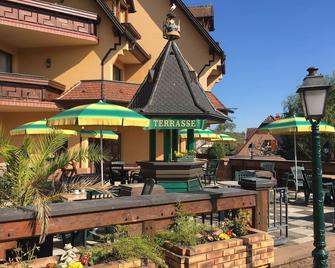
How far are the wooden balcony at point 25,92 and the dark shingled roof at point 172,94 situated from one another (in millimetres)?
7475

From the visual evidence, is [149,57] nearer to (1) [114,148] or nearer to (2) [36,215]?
(1) [114,148]

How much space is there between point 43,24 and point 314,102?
14.1 meters

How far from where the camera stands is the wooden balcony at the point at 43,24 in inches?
617

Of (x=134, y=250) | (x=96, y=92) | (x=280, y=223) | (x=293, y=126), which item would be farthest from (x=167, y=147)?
(x=96, y=92)

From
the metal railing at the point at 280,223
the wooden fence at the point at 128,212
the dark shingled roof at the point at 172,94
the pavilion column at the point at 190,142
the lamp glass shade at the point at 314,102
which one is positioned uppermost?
the dark shingled roof at the point at 172,94

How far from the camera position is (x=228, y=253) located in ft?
14.9

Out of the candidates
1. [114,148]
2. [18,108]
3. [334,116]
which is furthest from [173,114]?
[334,116]

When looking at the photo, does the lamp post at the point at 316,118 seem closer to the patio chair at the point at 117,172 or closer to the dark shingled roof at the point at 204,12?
the patio chair at the point at 117,172

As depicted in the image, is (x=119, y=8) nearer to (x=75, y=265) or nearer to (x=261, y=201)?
(x=261, y=201)

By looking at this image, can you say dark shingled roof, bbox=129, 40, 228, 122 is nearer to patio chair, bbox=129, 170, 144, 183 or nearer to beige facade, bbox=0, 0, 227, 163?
patio chair, bbox=129, 170, 144, 183

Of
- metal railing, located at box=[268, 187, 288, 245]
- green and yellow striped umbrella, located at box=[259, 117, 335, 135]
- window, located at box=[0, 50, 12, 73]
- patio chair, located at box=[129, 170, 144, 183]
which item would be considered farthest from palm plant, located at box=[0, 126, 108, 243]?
window, located at box=[0, 50, 12, 73]

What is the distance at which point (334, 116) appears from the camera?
24.8 metres

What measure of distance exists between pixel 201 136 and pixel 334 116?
39.1 feet

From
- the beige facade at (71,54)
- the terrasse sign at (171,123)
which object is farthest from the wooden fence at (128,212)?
the beige facade at (71,54)
